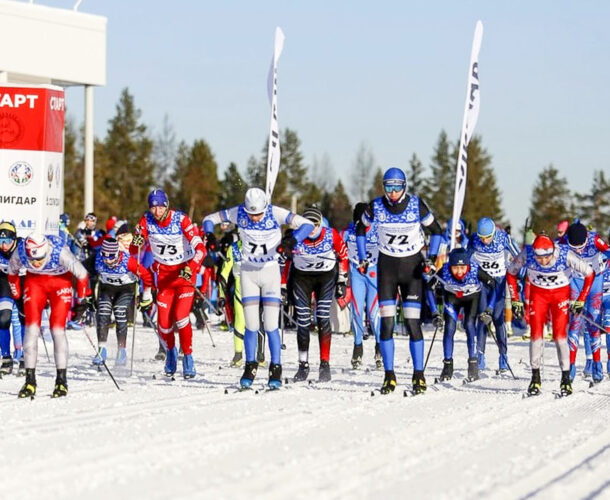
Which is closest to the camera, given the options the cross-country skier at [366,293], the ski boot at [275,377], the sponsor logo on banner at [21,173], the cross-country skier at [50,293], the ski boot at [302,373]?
the cross-country skier at [50,293]

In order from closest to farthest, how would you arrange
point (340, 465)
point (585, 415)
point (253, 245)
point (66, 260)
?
point (340, 465) < point (585, 415) < point (66, 260) < point (253, 245)

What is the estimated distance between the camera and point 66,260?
40.2ft

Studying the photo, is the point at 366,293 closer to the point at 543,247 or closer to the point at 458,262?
the point at 458,262

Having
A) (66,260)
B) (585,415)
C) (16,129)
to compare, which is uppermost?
(16,129)

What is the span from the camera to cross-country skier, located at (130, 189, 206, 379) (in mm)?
14047

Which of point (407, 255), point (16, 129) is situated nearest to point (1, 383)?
point (407, 255)

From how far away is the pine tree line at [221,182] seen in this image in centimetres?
8044

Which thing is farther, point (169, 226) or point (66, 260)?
point (169, 226)

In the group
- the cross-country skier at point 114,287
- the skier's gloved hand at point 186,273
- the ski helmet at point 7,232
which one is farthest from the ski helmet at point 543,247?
the cross-country skier at point 114,287

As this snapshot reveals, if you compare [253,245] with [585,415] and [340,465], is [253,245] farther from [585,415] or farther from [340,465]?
[340,465]

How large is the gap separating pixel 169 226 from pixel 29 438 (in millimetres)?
5303

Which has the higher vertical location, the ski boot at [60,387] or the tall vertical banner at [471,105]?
the tall vertical banner at [471,105]

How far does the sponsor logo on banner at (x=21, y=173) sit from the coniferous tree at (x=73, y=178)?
49192 millimetres

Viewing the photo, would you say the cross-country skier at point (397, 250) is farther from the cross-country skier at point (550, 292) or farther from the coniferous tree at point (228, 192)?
the coniferous tree at point (228, 192)
